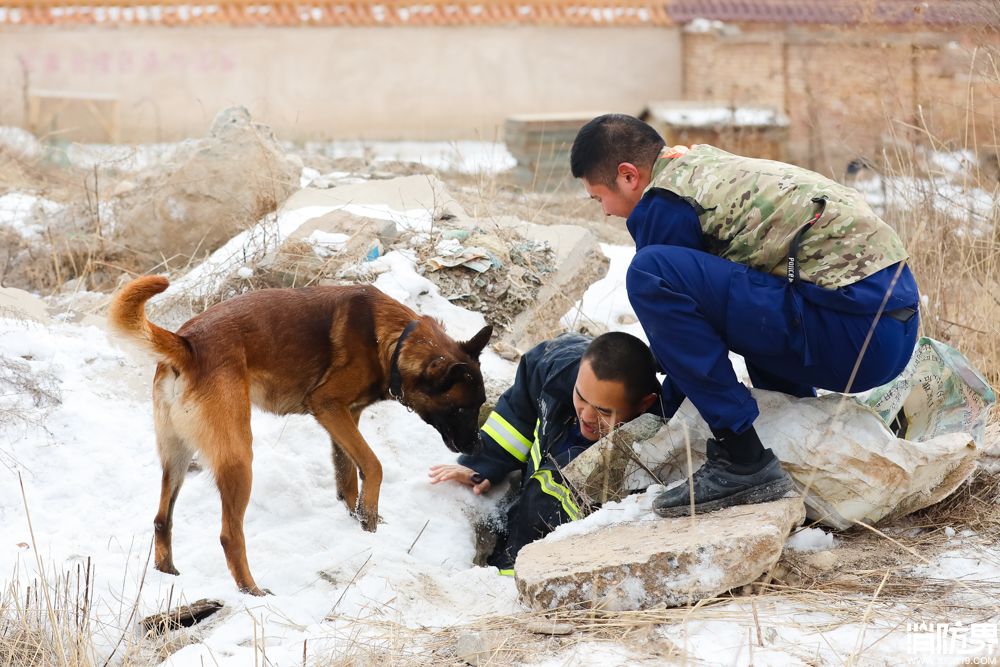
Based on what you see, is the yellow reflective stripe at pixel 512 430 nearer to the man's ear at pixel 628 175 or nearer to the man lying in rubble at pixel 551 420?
the man lying in rubble at pixel 551 420

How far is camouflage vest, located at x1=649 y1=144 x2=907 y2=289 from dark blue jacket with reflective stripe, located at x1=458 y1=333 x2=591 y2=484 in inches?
42.6

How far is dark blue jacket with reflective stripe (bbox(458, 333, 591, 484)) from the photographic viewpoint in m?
4.57

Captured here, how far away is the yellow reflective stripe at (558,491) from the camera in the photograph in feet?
13.7

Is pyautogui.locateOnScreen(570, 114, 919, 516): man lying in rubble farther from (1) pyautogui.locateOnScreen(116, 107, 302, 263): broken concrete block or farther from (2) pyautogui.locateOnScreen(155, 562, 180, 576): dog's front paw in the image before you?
(1) pyautogui.locateOnScreen(116, 107, 302, 263): broken concrete block

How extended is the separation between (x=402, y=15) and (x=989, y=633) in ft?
54.8

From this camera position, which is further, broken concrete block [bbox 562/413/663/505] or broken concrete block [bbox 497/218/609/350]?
broken concrete block [bbox 497/218/609/350]

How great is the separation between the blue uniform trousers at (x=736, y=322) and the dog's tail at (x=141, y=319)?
1686 millimetres

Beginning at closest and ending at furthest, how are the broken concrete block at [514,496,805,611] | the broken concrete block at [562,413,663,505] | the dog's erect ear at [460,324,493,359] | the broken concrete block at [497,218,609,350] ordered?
the broken concrete block at [514,496,805,611] → the broken concrete block at [562,413,663,505] → the dog's erect ear at [460,324,493,359] → the broken concrete block at [497,218,609,350]

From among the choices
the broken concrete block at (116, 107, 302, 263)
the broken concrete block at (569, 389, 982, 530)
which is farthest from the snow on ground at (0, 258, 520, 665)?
the broken concrete block at (116, 107, 302, 263)

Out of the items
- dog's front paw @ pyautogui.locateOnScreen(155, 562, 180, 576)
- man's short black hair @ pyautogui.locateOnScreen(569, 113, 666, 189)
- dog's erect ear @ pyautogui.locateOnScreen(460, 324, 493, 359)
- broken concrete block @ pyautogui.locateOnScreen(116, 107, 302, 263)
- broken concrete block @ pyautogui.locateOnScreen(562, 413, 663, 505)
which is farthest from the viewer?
broken concrete block @ pyautogui.locateOnScreen(116, 107, 302, 263)

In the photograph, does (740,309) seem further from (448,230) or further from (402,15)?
(402,15)

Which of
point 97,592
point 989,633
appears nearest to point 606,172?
point 989,633

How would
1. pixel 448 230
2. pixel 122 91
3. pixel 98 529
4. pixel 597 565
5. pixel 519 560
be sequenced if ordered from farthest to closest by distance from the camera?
pixel 122 91 < pixel 448 230 < pixel 98 529 < pixel 519 560 < pixel 597 565

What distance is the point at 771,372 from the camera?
157 inches
